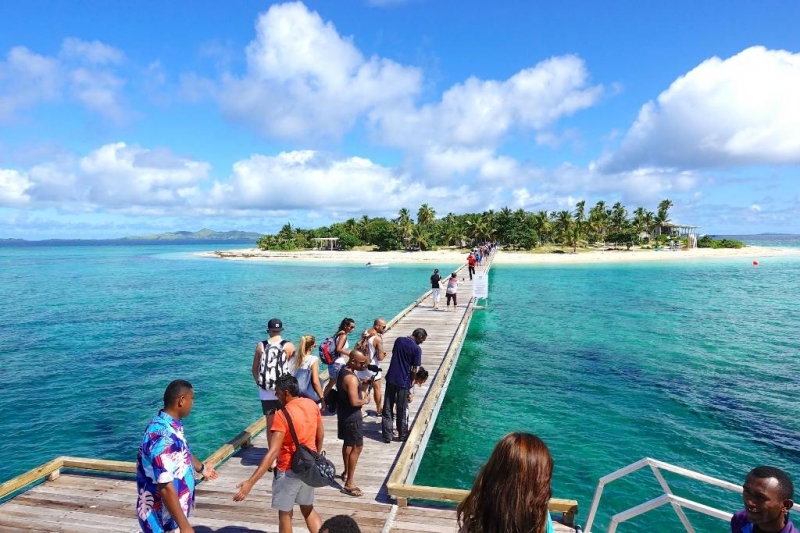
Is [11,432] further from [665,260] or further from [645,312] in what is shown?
[665,260]

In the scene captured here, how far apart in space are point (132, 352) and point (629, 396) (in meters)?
19.0

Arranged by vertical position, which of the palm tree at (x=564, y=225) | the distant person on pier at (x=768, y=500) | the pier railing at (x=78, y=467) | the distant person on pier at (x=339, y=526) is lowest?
the pier railing at (x=78, y=467)

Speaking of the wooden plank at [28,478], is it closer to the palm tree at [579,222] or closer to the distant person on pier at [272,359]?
the distant person on pier at [272,359]

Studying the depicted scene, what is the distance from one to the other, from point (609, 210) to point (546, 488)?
341 feet

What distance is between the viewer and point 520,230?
85938 mm

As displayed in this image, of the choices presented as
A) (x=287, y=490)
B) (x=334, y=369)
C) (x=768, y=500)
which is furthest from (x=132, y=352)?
(x=768, y=500)

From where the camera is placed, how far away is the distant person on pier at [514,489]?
2199 mm

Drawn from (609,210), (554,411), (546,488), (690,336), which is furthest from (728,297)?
(609,210)

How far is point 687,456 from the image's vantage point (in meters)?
10.1

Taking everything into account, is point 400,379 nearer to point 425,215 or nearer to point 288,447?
point 288,447

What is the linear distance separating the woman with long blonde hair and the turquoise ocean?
3.56 m

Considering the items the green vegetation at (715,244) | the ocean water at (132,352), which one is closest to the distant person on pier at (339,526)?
the ocean water at (132,352)

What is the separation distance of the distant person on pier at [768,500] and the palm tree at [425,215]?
94070 mm

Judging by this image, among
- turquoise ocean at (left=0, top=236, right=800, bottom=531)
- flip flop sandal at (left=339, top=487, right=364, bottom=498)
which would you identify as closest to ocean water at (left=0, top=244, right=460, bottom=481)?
turquoise ocean at (left=0, top=236, right=800, bottom=531)
